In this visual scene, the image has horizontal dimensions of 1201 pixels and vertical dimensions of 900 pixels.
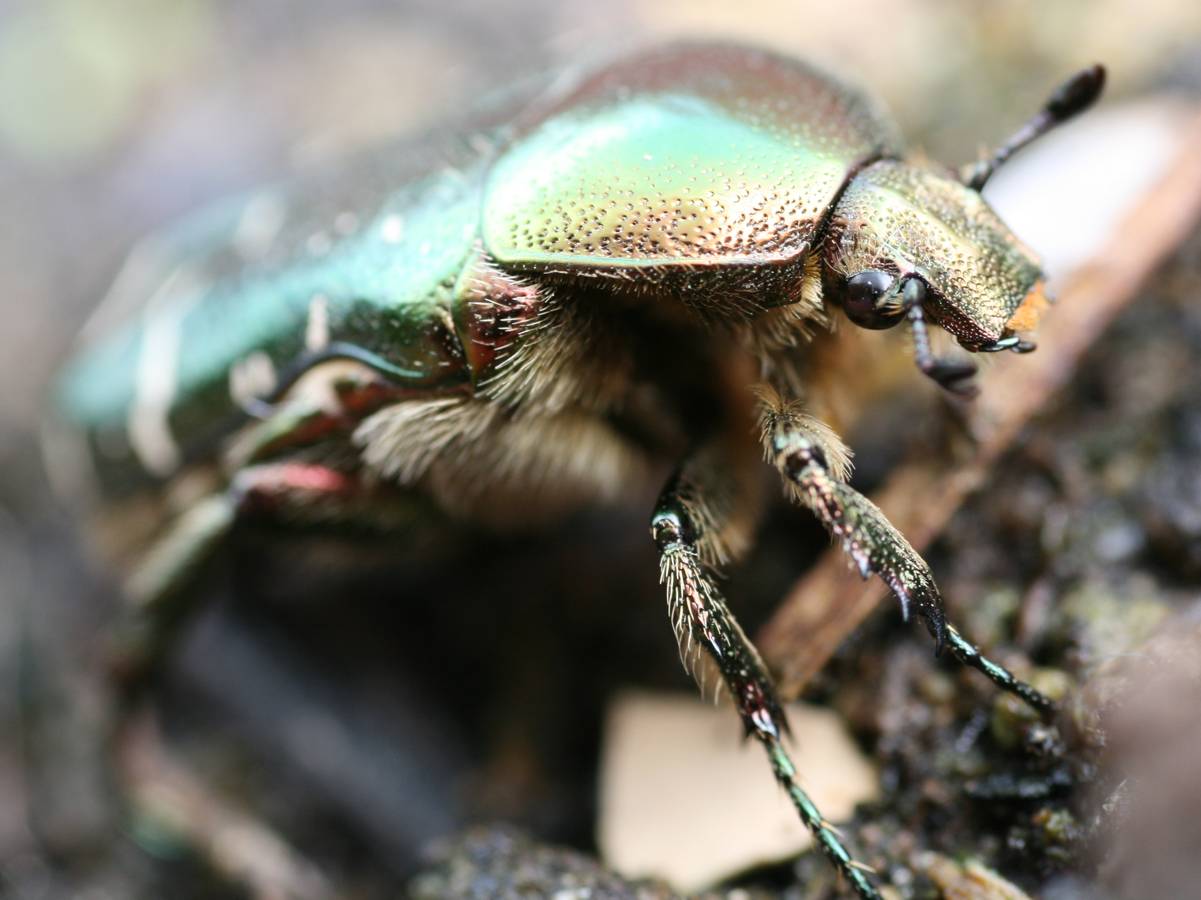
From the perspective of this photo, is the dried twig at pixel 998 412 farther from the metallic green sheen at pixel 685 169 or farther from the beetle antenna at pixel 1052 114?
the metallic green sheen at pixel 685 169

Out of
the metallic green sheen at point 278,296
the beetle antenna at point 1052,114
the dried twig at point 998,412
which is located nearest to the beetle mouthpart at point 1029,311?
the beetle antenna at point 1052,114

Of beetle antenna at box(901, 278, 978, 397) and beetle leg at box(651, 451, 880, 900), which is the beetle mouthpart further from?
beetle leg at box(651, 451, 880, 900)

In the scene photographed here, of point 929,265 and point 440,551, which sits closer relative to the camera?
point 929,265

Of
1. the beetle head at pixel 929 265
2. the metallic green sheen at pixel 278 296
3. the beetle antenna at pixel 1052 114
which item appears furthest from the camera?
the metallic green sheen at pixel 278 296

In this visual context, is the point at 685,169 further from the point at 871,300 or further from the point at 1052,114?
the point at 1052,114

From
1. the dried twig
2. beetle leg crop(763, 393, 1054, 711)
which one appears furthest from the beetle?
the dried twig

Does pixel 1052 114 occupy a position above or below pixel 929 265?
above

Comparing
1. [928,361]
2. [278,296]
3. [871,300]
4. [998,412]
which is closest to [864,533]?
[928,361]
